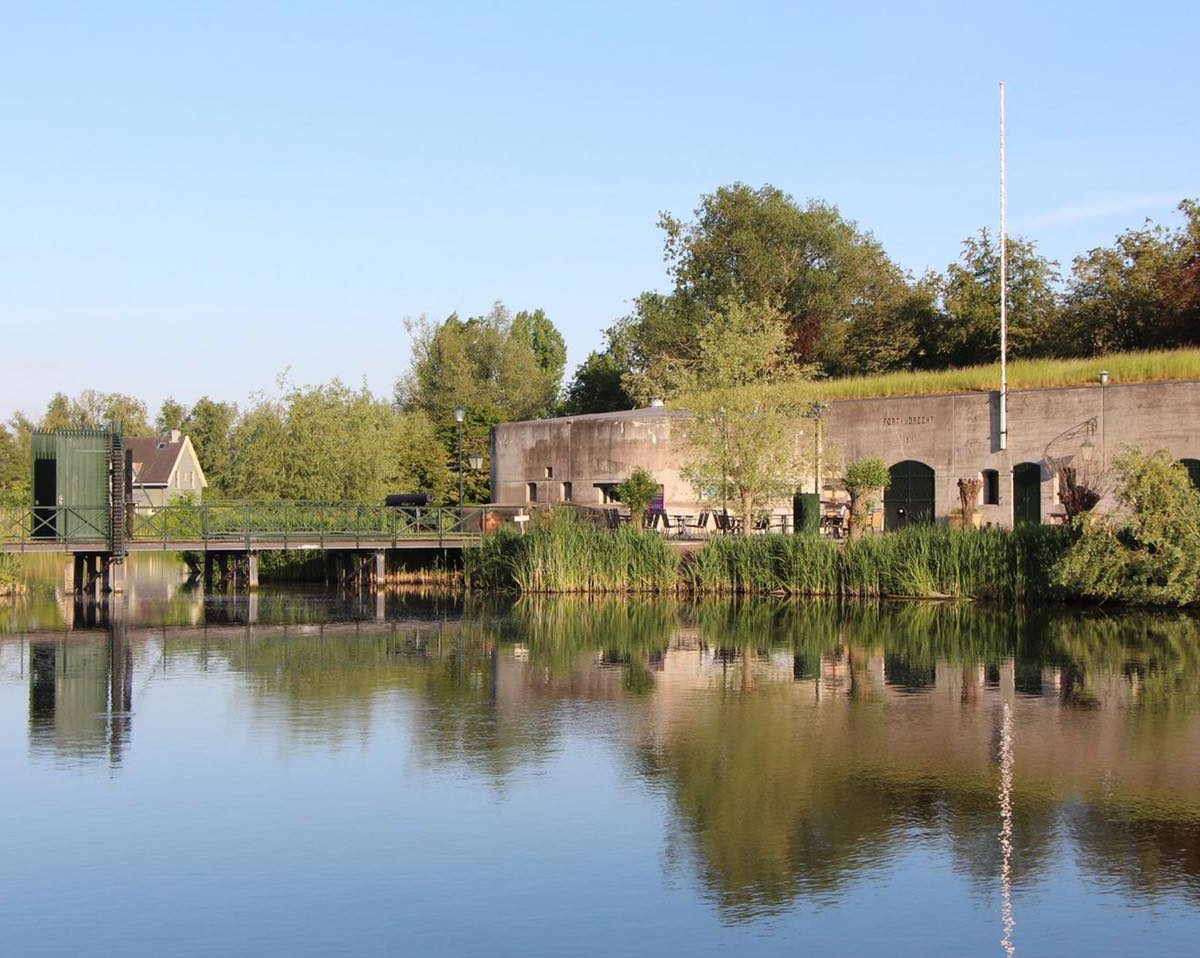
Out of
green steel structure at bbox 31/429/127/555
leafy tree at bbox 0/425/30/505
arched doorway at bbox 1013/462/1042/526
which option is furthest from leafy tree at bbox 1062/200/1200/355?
leafy tree at bbox 0/425/30/505

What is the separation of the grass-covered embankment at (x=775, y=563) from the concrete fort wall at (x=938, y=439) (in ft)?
17.2

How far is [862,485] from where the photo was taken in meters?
32.6

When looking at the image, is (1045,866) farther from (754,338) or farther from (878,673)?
(754,338)

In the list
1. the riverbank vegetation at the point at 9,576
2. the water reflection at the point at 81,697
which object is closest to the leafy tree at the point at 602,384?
the riverbank vegetation at the point at 9,576

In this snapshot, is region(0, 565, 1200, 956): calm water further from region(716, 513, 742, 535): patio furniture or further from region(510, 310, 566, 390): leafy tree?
region(510, 310, 566, 390): leafy tree

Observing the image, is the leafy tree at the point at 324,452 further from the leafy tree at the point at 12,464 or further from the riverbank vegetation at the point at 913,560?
the leafy tree at the point at 12,464

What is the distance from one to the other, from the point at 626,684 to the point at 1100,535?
11.6 metres

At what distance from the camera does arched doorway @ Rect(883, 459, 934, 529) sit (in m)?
35.0

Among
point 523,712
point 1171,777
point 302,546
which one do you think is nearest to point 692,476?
point 302,546

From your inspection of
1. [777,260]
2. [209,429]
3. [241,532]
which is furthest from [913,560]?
[209,429]

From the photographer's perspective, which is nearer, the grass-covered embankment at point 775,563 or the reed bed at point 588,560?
the grass-covered embankment at point 775,563

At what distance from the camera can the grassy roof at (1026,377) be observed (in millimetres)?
33125

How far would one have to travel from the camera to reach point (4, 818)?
37.8 feet

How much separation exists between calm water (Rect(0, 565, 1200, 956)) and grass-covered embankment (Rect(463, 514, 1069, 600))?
5736mm
